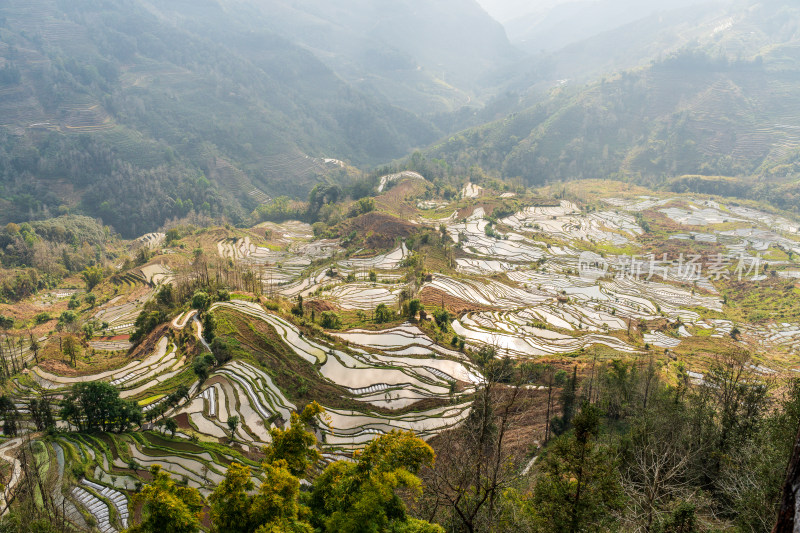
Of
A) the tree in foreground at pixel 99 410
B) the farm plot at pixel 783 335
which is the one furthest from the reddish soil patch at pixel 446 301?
the farm plot at pixel 783 335

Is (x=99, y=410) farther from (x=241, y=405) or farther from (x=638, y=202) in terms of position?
(x=638, y=202)

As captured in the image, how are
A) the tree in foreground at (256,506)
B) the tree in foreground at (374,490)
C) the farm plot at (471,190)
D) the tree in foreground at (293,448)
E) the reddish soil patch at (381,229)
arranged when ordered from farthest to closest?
1. the farm plot at (471,190)
2. the reddish soil patch at (381,229)
3. the tree in foreground at (293,448)
4. the tree in foreground at (374,490)
5. the tree in foreground at (256,506)

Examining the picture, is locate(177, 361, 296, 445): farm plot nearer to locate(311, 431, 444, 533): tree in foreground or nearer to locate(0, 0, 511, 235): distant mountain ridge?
locate(311, 431, 444, 533): tree in foreground

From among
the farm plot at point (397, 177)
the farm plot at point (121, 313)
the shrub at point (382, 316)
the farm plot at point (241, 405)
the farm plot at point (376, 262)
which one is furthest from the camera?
the farm plot at point (397, 177)

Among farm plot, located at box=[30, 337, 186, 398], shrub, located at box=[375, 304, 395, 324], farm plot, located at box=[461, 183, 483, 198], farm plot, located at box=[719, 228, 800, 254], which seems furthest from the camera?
farm plot, located at box=[461, 183, 483, 198]

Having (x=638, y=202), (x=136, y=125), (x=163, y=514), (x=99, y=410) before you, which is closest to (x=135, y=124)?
(x=136, y=125)

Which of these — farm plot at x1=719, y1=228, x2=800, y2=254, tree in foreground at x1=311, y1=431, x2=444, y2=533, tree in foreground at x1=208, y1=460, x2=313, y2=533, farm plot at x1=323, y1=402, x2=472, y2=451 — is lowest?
farm plot at x1=719, y1=228, x2=800, y2=254

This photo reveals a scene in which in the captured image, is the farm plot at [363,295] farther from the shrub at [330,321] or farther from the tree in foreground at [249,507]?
the tree in foreground at [249,507]

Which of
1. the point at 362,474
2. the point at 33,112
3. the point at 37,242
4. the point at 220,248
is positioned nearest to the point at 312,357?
the point at 362,474

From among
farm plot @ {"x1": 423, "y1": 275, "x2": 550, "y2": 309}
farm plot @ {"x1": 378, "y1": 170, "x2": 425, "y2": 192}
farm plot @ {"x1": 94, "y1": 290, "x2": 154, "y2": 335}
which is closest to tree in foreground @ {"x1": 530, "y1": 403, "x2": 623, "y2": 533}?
farm plot @ {"x1": 423, "y1": 275, "x2": 550, "y2": 309}
